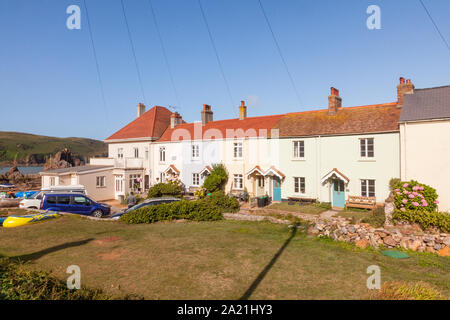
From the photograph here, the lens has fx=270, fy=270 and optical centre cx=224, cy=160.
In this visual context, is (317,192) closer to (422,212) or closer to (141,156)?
(422,212)

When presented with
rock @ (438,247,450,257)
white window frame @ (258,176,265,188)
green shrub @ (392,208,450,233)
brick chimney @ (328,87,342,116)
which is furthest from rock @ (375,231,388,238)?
brick chimney @ (328,87,342,116)

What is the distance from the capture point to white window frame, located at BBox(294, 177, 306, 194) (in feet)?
81.6

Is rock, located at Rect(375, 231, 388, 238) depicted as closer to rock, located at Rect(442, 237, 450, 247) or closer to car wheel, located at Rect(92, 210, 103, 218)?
rock, located at Rect(442, 237, 450, 247)

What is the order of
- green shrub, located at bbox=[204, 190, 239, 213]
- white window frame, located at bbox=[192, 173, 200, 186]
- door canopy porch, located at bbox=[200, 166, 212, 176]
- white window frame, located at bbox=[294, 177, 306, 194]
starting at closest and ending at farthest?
1. green shrub, located at bbox=[204, 190, 239, 213]
2. white window frame, located at bbox=[294, 177, 306, 194]
3. door canopy porch, located at bbox=[200, 166, 212, 176]
4. white window frame, located at bbox=[192, 173, 200, 186]

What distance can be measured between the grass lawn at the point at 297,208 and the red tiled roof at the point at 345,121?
6.40 m

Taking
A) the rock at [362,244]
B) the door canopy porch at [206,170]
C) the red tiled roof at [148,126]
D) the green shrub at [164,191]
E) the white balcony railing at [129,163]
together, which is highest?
the red tiled roof at [148,126]

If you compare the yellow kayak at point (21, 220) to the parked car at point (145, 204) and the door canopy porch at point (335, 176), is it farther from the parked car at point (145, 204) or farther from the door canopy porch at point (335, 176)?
the door canopy porch at point (335, 176)

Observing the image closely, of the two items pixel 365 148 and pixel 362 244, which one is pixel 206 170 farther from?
pixel 362 244

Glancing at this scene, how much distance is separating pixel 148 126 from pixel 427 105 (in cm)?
3074

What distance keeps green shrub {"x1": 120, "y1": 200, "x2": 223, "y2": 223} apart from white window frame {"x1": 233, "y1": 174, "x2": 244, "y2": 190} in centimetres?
895

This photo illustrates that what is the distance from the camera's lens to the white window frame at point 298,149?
25.0 metres

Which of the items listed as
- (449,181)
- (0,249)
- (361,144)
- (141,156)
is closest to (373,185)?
(361,144)

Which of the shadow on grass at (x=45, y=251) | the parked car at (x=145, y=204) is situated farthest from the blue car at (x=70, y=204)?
the shadow on grass at (x=45, y=251)
